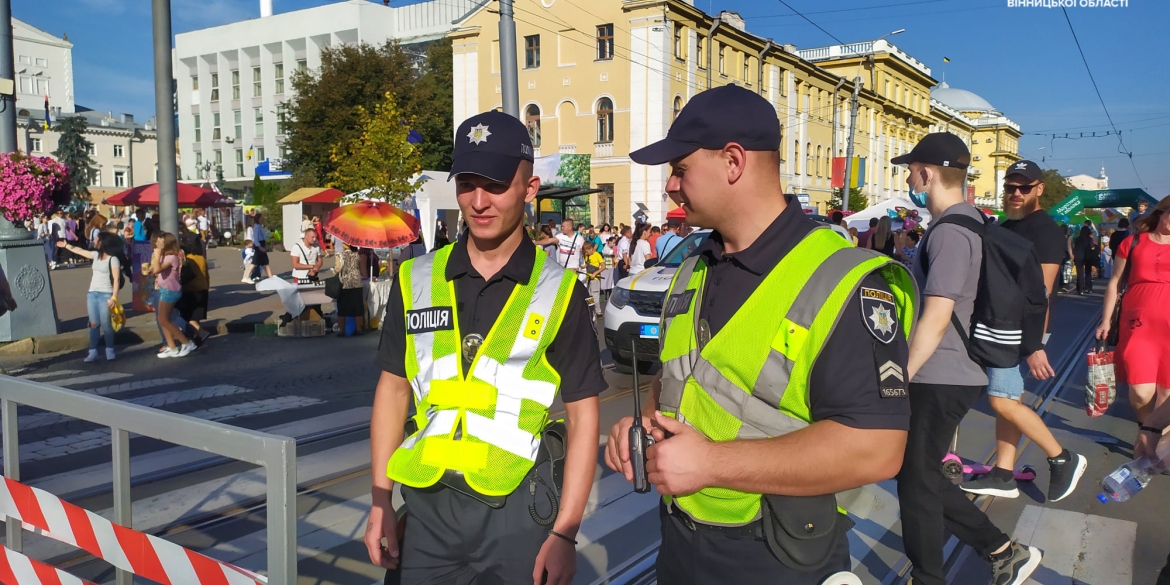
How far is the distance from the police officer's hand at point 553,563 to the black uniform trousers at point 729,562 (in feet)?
1.11

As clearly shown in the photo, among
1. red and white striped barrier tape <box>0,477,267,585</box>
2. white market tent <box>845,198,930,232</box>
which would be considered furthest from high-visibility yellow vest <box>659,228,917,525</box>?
white market tent <box>845,198,930,232</box>

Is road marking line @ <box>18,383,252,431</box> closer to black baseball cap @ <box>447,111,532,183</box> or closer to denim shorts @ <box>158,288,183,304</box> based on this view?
denim shorts @ <box>158,288,183,304</box>

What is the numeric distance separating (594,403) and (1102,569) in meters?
3.46

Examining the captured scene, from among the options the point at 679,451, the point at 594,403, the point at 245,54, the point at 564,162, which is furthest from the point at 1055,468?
the point at 245,54

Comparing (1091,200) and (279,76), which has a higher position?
(279,76)

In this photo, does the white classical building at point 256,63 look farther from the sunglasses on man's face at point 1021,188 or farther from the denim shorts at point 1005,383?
the denim shorts at point 1005,383

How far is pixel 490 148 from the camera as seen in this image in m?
2.45

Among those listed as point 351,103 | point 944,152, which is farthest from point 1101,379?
point 351,103

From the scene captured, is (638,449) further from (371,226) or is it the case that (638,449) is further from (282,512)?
(371,226)

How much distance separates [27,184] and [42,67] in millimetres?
91154

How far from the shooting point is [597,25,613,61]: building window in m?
39.5

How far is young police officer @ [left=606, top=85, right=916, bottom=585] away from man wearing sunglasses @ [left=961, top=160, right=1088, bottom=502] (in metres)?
3.20

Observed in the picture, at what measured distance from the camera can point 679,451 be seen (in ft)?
5.85

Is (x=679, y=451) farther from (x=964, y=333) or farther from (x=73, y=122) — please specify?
(x=73, y=122)
